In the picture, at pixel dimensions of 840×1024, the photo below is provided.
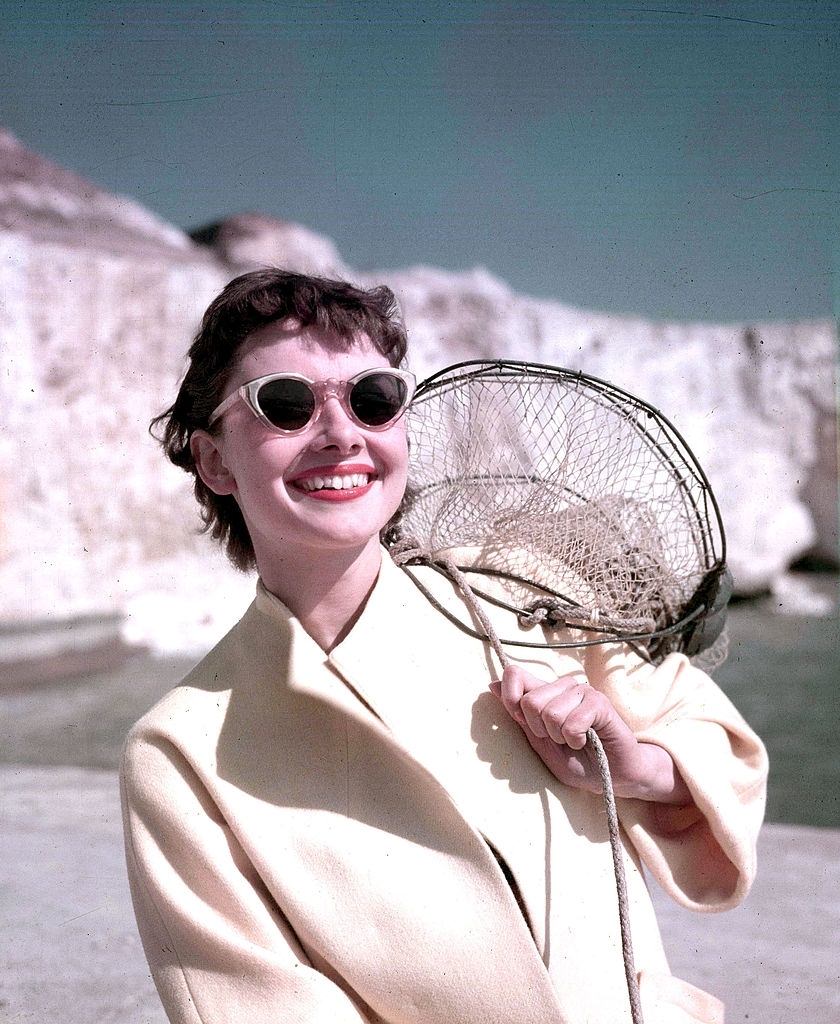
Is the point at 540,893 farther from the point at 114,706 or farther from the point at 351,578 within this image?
the point at 114,706

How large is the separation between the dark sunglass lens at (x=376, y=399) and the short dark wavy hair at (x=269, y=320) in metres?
0.05

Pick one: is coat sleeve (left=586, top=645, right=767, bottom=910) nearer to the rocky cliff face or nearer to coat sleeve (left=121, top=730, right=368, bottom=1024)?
coat sleeve (left=121, top=730, right=368, bottom=1024)

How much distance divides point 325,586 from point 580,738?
27cm

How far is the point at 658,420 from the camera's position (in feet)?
3.81

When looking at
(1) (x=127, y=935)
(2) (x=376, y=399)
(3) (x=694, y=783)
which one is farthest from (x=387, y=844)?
(1) (x=127, y=935)

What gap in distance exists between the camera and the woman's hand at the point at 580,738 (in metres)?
0.90

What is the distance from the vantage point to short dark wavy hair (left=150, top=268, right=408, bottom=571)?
95cm

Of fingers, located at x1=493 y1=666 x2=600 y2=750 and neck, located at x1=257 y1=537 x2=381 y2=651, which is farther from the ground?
neck, located at x1=257 y1=537 x2=381 y2=651

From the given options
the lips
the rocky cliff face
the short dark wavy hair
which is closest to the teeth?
the lips

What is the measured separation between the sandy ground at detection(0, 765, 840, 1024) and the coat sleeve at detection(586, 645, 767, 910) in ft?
3.01

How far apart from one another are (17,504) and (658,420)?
7.47 meters

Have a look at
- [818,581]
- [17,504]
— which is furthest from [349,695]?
[818,581]

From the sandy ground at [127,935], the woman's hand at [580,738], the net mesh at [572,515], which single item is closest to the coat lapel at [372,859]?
the woman's hand at [580,738]

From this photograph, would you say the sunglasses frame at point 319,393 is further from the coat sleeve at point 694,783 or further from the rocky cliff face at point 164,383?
the rocky cliff face at point 164,383
